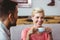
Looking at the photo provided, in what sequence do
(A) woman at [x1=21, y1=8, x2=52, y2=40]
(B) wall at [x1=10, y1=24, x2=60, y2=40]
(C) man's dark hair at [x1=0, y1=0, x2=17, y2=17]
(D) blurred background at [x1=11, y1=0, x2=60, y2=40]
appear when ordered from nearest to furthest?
(C) man's dark hair at [x1=0, y1=0, x2=17, y2=17] < (A) woman at [x1=21, y1=8, x2=52, y2=40] < (B) wall at [x1=10, y1=24, x2=60, y2=40] < (D) blurred background at [x1=11, y1=0, x2=60, y2=40]

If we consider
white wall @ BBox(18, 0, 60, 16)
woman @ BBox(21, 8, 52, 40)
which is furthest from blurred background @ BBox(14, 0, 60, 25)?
woman @ BBox(21, 8, 52, 40)

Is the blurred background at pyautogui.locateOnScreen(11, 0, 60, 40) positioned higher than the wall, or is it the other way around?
the blurred background at pyautogui.locateOnScreen(11, 0, 60, 40)

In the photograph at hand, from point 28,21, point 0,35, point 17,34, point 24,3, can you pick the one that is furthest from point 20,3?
point 0,35

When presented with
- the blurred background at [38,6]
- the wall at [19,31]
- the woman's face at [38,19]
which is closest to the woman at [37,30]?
the woman's face at [38,19]

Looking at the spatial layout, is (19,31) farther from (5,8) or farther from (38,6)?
(5,8)

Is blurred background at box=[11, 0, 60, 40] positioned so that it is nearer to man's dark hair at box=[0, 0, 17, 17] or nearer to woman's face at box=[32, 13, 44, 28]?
woman's face at box=[32, 13, 44, 28]

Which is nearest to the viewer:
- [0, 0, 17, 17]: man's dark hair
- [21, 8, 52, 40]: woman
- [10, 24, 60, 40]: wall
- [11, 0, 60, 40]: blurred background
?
[0, 0, 17, 17]: man's dark hair

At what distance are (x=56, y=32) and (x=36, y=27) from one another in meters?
0.54

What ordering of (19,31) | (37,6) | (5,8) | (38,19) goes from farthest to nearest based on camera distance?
(37,6) → (19,31) → (38,19) → (5,8)

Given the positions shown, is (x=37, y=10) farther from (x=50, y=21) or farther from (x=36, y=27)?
(x=50, y=21)

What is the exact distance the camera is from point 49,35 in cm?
156

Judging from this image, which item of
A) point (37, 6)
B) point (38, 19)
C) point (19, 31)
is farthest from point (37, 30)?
point (37, 6)

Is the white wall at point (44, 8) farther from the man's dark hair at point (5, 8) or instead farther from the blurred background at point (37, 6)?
the man's dark hair at point (5, 8)

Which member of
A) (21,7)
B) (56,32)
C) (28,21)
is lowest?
(56,32)
